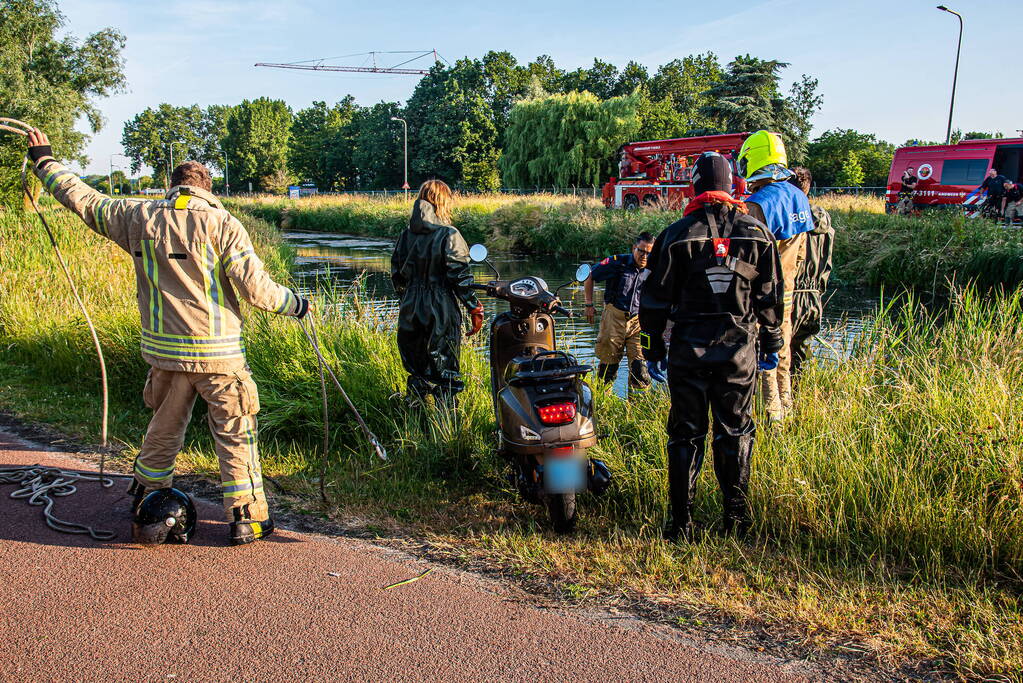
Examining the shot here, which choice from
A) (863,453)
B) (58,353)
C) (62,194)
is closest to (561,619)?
(863,453)

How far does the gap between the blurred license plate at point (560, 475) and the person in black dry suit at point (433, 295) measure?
1.91m

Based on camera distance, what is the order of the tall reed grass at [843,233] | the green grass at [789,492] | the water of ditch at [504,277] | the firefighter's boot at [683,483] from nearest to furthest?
1. the green grass at [789,492]
2. the firefighter's boot at [683,483]
3. the water of ditch at [504,277]
4. the tall reed grass at [843,233]

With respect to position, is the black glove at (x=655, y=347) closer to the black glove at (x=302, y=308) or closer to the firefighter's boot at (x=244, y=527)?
the black glove at (x=302, y=308)

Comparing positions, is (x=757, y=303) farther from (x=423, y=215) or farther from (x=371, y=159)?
(x=371, y=159)

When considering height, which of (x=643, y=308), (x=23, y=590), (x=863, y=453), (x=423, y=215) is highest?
(x=423, y=215)

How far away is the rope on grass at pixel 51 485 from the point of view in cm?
429

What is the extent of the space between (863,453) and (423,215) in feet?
11.1

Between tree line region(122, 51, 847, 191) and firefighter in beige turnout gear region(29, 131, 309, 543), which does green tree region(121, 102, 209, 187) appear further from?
firefighter in beige turnout gear region(29, 131, 309, 543)

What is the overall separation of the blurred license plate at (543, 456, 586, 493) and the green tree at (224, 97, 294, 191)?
4256 inches

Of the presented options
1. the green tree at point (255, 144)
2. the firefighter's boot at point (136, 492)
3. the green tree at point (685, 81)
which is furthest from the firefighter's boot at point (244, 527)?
the green tree at point (255, 144)

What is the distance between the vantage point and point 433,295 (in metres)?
5.95

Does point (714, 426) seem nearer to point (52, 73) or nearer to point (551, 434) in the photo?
point (551, 434)

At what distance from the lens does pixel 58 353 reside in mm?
8023

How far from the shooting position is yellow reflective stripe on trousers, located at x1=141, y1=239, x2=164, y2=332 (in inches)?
154
